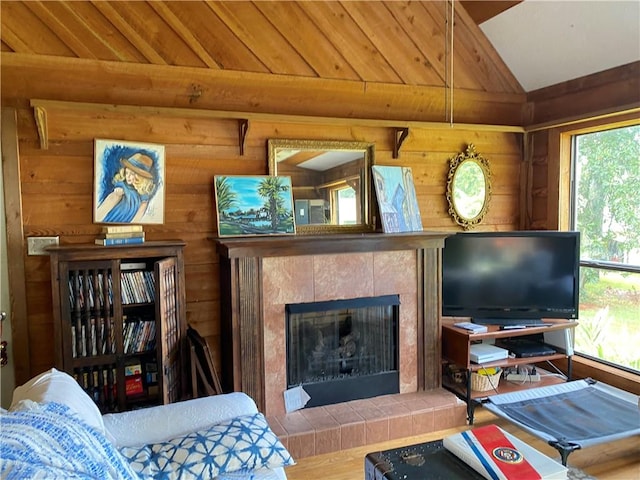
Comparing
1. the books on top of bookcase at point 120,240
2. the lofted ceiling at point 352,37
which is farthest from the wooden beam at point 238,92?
the books on top of bookcase at point 120,240

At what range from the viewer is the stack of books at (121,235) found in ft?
8.36

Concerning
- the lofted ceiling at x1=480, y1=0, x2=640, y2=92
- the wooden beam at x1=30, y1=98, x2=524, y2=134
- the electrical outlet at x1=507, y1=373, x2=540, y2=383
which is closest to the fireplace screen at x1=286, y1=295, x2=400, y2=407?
the electrical outlet at x1=507, y1=373, x2=540, y2=383

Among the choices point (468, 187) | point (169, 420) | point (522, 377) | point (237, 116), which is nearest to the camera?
point (169, 420)

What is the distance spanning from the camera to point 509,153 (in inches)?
150

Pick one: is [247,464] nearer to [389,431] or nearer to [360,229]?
[389,431]

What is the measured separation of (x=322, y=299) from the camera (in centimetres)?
298

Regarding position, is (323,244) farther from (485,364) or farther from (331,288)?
(485,364)

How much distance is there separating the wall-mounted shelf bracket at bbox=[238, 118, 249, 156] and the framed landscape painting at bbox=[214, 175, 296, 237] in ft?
0.65

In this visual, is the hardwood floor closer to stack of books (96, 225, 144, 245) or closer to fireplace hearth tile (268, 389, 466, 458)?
fireplace hearth tile (268, 389, 466, 458)

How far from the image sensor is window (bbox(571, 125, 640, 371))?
126 inches

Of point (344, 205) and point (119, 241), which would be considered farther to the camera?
point (344, 205)

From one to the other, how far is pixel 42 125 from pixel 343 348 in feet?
7.17

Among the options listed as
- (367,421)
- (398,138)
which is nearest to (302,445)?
(367,421)

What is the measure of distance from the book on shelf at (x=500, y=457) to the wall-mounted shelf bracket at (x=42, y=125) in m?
2.50
